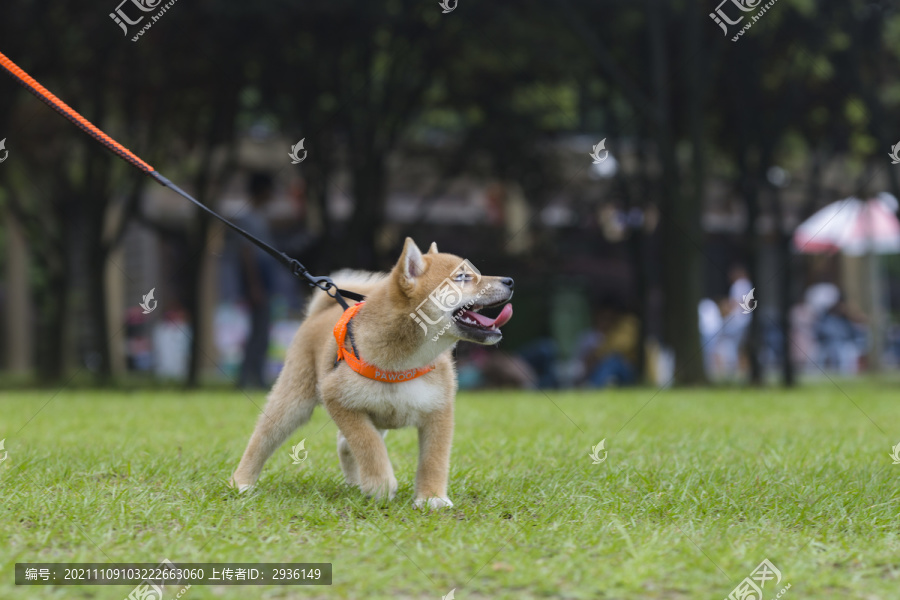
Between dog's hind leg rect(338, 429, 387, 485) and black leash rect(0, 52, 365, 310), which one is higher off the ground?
black leash rect(0, 52, 365, 310)

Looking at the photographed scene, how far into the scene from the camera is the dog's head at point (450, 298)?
3.83 meters

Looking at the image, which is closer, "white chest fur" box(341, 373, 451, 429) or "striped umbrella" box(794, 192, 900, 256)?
"white chest fur" box(341, 373, 451, 429)

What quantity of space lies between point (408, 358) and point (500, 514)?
2.38 feet

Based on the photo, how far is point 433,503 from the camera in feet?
12.5

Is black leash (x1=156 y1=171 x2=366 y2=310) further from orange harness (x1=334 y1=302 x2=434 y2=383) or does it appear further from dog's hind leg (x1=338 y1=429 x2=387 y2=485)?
dog's hind leg (x1=338 y1=429 x2=387 y2=485)

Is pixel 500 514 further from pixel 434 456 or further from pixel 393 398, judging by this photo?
pixel 393 398

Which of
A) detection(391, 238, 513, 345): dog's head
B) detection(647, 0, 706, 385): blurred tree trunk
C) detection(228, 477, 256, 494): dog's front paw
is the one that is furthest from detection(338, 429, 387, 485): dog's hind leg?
detection(647, 0, 706, 385): blurred tree trunk

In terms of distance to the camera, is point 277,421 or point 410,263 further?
point 277,421

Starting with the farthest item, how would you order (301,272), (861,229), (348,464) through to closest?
(861,229) < (348,464) < (301,272)

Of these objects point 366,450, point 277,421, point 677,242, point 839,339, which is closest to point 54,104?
point 277,421

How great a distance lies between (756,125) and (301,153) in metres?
7.39

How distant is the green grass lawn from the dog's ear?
0.95 metres

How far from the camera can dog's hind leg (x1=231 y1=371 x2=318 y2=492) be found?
13.8 feet

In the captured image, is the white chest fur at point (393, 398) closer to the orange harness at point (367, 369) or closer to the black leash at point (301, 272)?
the orange harness at point (367, 369)
